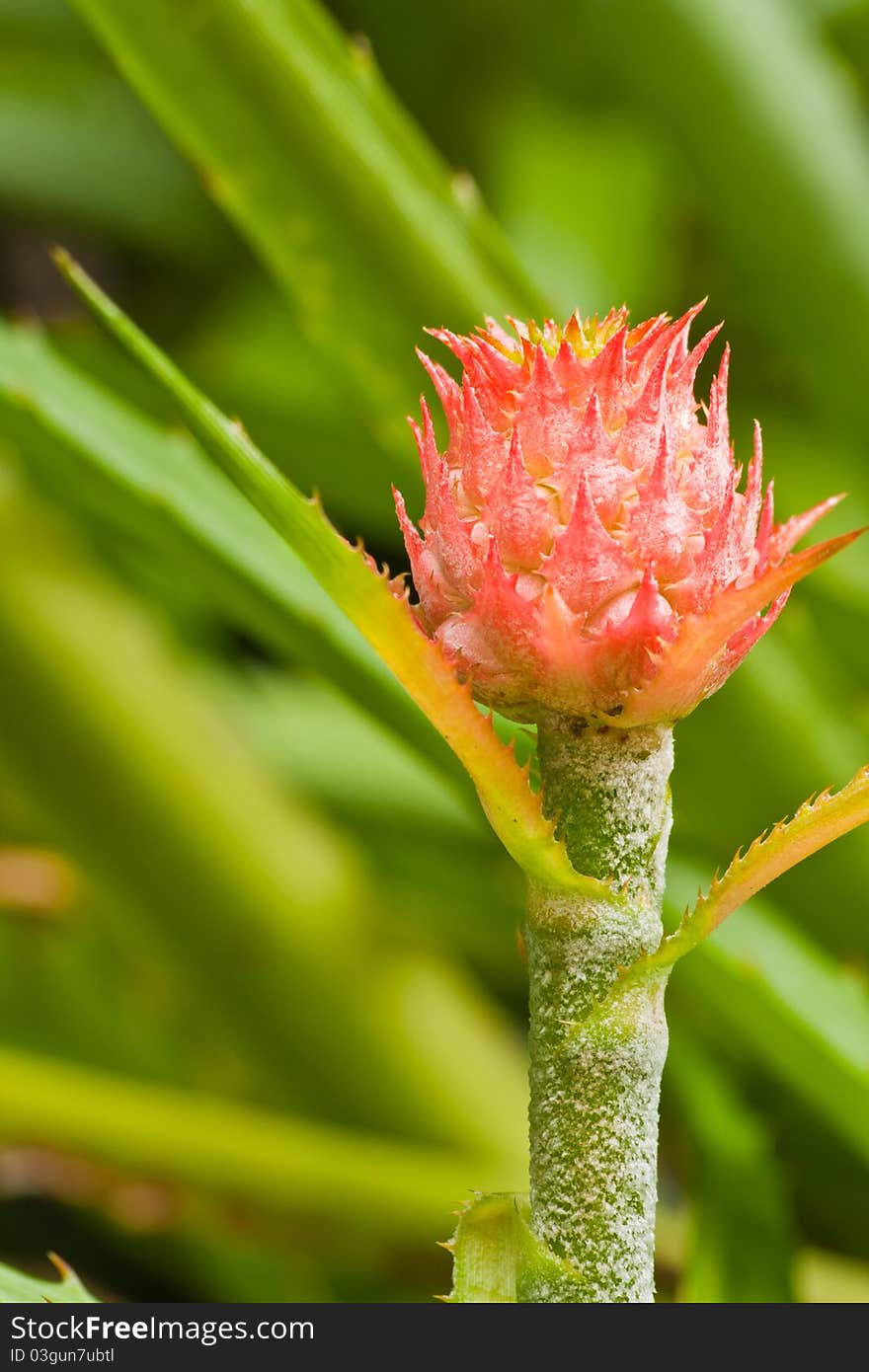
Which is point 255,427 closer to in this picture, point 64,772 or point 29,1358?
point 64,772

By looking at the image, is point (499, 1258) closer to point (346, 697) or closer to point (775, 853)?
point (775, 853)

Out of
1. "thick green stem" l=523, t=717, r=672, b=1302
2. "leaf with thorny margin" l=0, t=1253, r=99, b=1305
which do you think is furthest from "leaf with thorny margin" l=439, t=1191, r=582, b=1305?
"leaf with thorny margin" l=0, t=1253, r=99, b=1305

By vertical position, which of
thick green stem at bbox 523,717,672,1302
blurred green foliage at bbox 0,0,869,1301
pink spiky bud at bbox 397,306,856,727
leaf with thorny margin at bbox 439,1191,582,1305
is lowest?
leaf with thorny margin at bbox 439,1191,582,1305

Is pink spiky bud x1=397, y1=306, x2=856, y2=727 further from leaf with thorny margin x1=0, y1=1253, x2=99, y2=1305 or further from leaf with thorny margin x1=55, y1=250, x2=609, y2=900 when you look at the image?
leaf with thorny margin x1=0, y1=1253, x2=99, y2=1305

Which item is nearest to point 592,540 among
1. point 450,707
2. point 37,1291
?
point 450,707

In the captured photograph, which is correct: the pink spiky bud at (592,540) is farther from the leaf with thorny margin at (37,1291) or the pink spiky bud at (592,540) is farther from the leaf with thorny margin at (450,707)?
the leaf with thorny margin at (37,1291)

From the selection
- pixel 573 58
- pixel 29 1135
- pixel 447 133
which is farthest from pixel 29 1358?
pixel 447 133

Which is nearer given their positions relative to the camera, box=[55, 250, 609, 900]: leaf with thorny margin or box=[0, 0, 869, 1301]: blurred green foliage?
box=[55, 250, 609, 900]: leaf with thorny margin
